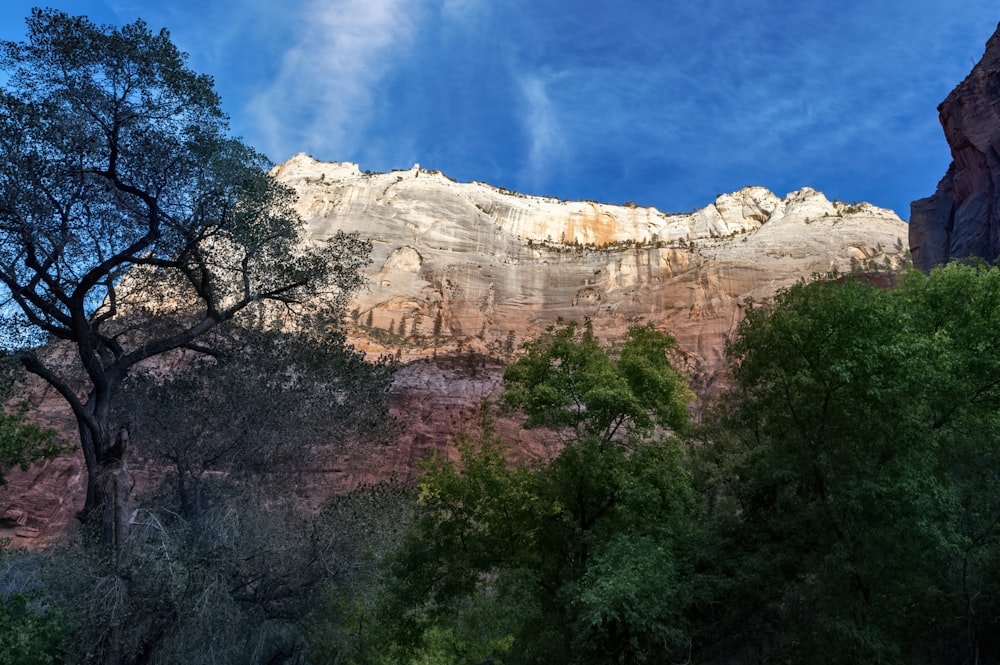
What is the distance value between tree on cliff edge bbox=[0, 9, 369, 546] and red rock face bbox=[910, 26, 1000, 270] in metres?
30.0

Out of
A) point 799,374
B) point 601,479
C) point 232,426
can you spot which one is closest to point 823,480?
point 799,374

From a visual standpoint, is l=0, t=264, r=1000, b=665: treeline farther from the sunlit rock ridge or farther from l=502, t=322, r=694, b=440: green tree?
the sunlit rock ridge

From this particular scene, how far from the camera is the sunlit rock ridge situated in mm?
62531

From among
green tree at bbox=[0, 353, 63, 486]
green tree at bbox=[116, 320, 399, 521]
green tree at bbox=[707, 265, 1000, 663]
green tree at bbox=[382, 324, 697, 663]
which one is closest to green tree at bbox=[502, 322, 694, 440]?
green tree at bbox=[382, 324, 697, 663]

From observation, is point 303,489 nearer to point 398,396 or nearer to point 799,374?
point 799,374

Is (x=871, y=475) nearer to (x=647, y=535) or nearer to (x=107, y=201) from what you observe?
(x=647, y=535)

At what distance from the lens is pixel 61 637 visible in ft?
36.7

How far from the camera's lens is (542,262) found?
72000mm

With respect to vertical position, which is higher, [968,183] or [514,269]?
[514,269]

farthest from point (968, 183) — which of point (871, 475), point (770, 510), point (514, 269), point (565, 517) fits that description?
point (514, 269)

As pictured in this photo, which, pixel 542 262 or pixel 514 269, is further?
pixel 542 262

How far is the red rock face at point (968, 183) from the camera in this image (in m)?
31.6

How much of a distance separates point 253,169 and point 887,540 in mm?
15268

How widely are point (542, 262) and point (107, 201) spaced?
192 ft
